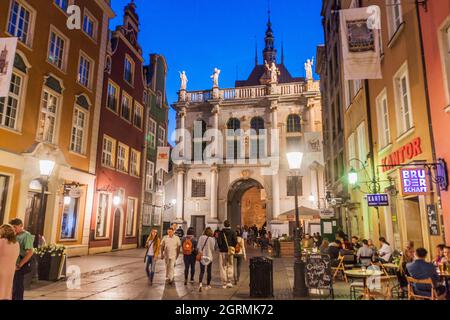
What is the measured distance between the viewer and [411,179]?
920cm

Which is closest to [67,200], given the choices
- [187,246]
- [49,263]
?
[49,263]

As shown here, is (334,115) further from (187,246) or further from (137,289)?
(137,289)

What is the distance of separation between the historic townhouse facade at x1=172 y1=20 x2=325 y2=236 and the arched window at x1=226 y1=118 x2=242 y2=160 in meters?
0.10

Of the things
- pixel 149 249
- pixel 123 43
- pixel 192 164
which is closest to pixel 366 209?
pixel 149 249

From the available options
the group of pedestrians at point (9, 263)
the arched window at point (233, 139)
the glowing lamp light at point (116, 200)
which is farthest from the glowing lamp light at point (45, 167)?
the arched window at point (233, 139)

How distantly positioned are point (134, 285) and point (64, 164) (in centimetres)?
850

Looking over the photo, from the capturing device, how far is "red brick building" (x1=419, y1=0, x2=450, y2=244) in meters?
8.50

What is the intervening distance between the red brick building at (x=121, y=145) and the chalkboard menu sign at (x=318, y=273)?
13.6 meters

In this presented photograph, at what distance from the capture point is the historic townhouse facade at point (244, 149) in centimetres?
3192

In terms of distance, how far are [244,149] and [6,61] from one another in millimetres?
24715

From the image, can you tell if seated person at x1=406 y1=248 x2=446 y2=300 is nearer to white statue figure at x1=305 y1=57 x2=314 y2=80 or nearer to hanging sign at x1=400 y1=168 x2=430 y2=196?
hanging sign at x1=400 y1=168 x2=430 y2=196

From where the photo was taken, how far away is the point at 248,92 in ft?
116

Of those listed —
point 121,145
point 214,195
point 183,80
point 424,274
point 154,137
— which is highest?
point 183,80

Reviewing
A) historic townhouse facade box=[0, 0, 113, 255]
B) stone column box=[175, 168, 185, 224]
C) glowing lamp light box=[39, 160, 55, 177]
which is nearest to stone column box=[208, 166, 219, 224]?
stone column box=[175, 168, 185, 224]
